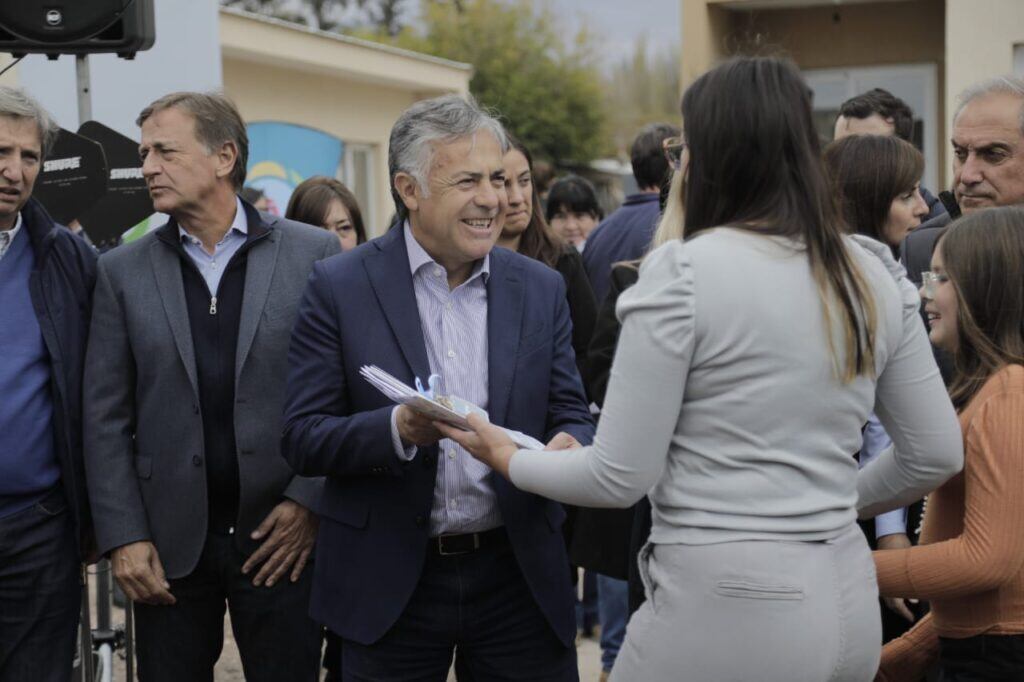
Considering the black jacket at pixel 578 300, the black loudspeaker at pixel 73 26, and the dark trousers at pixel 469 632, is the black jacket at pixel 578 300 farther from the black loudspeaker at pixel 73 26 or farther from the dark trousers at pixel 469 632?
the dark trousers at pixel 469 632

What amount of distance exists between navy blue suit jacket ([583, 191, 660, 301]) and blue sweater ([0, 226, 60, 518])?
2.81 m

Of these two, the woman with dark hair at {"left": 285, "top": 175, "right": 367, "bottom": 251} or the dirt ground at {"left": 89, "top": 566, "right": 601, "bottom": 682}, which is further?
the dirt ground at {"left": 89, "top": 566, "right": 601, "bottom": 682}

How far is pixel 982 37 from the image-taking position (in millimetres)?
12016

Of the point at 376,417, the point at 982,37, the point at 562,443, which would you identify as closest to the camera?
the point at 562,443

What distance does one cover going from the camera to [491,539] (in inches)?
128

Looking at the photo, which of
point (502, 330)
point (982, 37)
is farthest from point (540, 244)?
point (982, 37)

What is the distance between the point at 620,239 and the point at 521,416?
2.87 m

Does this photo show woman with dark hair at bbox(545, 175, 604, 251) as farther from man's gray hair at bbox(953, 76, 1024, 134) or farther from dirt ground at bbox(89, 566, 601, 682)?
man's gray hair at bbox(953, 76, 1024, 134)

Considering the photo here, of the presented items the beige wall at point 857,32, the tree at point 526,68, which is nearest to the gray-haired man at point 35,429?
the beige wall at point 857,32

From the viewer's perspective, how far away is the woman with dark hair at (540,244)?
5691mm

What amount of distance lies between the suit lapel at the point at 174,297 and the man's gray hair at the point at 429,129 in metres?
0.78

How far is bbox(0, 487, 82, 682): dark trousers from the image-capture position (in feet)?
12.0

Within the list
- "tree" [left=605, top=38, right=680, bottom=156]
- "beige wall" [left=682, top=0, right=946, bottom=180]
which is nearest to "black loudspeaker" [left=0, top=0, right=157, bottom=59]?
"beige wall" [left=682, top=0, right=946, bottom=180]

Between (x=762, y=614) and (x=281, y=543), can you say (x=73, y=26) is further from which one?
(x=762, y=614)
